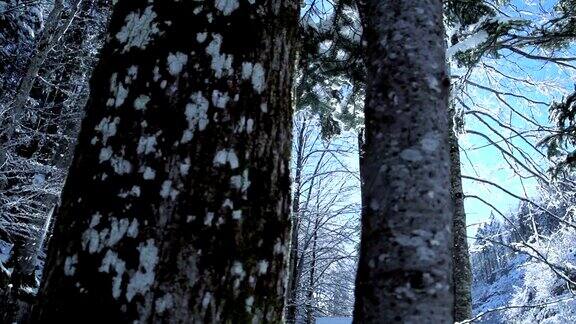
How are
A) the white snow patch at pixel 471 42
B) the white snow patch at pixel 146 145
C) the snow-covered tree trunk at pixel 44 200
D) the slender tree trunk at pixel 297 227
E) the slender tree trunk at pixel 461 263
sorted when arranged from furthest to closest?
1. the slender tree trunk at pixel 297 227
2. the snow-covered tree trunk at pixel 44 200
3. the slender tree trunk at pixel 461 263
4. the white snow patch at pixel 471 42
5. the white snow patch at pixel 146 145

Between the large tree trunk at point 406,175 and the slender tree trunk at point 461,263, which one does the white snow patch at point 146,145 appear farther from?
the slender tree trunk at point 461,263

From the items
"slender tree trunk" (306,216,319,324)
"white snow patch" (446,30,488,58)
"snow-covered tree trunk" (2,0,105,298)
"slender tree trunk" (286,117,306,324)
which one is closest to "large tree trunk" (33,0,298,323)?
"white snow patch" (446,30,488,58)

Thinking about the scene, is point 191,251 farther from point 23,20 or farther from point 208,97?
point 23,20

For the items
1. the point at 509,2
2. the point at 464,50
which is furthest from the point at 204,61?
the point at 509,2

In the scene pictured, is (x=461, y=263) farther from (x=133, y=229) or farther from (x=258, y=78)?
(x=133, y=229)

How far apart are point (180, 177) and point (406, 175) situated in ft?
5.05

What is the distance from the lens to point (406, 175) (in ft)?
7.66

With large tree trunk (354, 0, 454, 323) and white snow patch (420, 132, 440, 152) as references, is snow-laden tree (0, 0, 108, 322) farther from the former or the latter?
white snow patch (420, 132, 440, 152)

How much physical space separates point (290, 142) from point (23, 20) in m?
15.5

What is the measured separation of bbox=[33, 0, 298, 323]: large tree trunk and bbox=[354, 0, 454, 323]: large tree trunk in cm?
121

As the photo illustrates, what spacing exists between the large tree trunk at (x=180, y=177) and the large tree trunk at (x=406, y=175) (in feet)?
3.96

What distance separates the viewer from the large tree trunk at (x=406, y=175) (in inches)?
85.3

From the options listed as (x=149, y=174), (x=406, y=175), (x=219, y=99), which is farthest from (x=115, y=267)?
(x=406, y=175)

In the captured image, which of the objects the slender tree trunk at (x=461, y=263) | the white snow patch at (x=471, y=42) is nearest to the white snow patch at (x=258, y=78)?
the white snow patch at (x=471, y=42)
